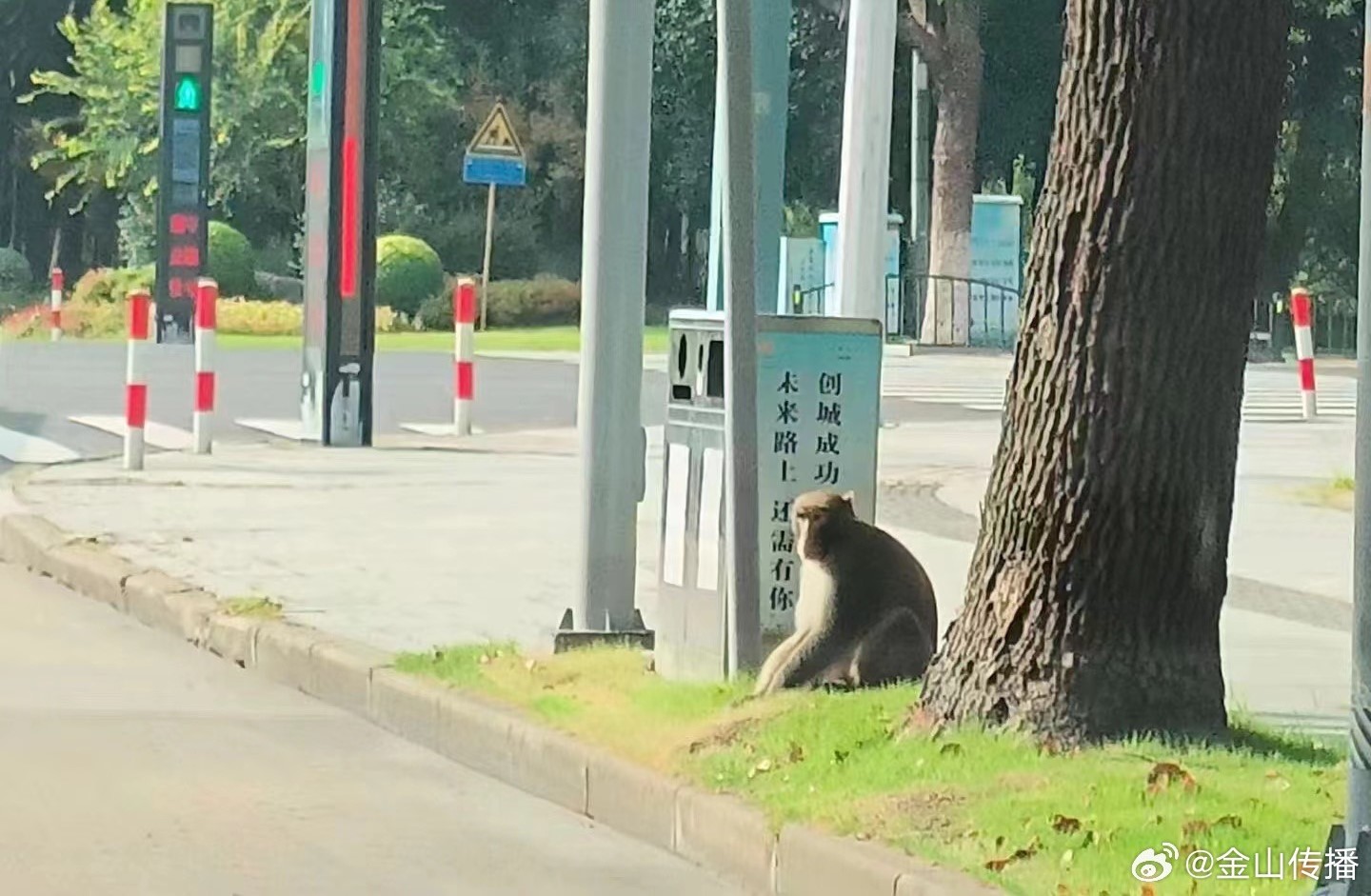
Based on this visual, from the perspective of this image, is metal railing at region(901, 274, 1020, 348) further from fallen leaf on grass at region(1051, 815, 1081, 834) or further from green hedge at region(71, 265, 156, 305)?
fallen leaf on grass at region(1051, 815, 1081, 834)

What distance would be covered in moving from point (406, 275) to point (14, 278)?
1353cm

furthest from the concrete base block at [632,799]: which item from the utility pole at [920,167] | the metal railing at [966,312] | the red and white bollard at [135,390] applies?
the utility pole at [920,167]

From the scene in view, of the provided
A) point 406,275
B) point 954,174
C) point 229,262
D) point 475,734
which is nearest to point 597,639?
point 475,734

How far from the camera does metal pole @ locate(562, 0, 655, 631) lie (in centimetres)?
917

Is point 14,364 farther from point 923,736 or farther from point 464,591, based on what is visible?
point 923,736

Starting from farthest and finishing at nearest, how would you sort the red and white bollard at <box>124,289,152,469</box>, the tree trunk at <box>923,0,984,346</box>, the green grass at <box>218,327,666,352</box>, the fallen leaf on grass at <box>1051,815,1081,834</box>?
the tree trunk at <box>923,0,984,346</box>, the green grass at <box>218,327,666,352</box>, the red and white bollard at <box>124,289,152,469</box>, the fallen leaf on grass at <box>1051,815,1081,834</box>

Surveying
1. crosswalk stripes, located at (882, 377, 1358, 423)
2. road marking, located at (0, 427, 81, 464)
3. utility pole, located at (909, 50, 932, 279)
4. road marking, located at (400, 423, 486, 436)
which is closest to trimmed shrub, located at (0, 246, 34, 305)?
utility pole, located at (909, 50, 932, 279)

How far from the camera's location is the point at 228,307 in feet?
134

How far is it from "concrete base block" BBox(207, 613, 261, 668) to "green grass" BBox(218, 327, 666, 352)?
22207 mm

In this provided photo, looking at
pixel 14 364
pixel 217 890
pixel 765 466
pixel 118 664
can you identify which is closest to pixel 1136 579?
pixel 765 466

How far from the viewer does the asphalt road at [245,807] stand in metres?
6.66

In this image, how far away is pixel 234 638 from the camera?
33.9 feet

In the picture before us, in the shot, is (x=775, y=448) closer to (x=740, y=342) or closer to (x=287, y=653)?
(x=740, y=342)

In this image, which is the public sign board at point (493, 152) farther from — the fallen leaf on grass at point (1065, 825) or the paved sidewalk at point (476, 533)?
the fallen leaf on grass at point (1065, 825)
